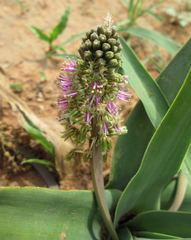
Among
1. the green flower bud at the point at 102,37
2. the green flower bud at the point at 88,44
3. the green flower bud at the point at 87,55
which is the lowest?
the green flower bud at the point at 87,55

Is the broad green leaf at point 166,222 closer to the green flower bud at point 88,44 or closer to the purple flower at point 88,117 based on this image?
the purple flower at point 88,117

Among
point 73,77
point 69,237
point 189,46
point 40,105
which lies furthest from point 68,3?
point 69,237

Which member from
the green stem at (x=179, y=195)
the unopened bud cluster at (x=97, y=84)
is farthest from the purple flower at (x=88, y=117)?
the green stem at (x=179, y=195)

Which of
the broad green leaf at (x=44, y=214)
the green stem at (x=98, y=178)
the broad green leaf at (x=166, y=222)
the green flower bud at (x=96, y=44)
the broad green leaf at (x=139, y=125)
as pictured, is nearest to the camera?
the green flower bud at (x=96, y=44)

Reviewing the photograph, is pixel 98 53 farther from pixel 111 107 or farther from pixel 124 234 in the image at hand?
pixel 124 234

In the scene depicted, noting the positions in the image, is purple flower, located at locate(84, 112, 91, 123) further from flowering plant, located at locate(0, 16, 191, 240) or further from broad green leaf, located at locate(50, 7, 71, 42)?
broad green leaf, located at locate(50, 7, 71, 42)

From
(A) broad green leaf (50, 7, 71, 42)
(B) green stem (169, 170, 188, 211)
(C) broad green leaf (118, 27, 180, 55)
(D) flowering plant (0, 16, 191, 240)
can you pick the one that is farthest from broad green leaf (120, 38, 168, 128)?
(A) broad green leaf (50, 7, 71, 42)

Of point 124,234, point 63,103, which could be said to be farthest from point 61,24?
point 124,234
